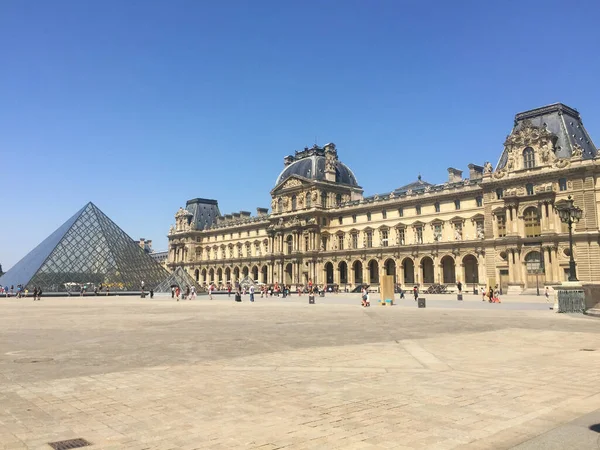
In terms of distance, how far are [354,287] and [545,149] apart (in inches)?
1221

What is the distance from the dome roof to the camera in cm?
8175

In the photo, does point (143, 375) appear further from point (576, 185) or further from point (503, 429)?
point (576, 185)

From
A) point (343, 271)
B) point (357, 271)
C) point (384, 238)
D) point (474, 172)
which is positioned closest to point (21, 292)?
point (343, 271)

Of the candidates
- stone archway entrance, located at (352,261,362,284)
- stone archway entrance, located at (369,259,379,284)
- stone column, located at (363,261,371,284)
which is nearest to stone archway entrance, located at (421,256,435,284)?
stone archway entrance, located at (369,259,379,284)

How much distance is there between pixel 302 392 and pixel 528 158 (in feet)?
172

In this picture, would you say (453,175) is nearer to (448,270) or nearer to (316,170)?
(448,270)

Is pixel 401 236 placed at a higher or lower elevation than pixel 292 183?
lower

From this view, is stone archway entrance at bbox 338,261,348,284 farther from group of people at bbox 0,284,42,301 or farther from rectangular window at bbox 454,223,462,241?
group of people at bbox 0,284,42,301

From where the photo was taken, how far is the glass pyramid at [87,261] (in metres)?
61.4

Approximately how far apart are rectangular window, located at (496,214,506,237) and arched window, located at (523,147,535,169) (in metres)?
5.94

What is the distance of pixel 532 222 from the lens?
2021 inches

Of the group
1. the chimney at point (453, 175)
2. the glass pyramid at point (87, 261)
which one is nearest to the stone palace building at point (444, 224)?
the chimney at point (453, 175)

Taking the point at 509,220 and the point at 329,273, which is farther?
the point at 329,273

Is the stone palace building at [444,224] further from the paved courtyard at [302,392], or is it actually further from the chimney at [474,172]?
the paved courtyard at [302,392]
